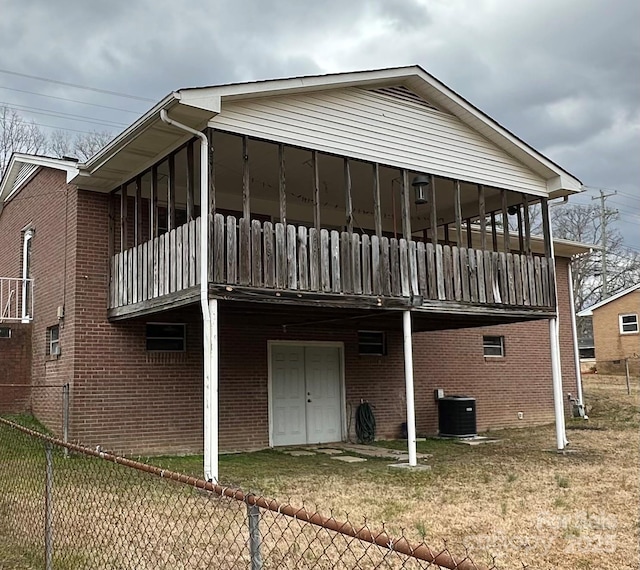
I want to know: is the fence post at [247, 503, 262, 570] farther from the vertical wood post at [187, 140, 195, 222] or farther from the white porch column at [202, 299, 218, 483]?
the vertical wood post at [187, 140, 195, 222]

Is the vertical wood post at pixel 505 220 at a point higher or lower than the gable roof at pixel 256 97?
lower

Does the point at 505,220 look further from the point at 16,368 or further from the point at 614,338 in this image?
the point at 614,338

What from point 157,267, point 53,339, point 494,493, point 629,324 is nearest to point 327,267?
point 157,267

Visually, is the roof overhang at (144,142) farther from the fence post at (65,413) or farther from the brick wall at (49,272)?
the fence post at (65,413)

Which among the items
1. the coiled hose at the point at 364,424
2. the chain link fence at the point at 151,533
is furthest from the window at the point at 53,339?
the coiled hose at the point at 364,424

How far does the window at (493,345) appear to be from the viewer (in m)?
17.4

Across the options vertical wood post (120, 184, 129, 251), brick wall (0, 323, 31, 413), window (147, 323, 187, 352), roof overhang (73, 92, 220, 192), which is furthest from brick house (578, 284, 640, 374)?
roof overhang (73, 92, 220, 192)

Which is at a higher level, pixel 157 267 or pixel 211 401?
pixel 157 267

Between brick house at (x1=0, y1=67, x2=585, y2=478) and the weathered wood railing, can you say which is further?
brick house at (x1=0, y1=67, x2=585, y2=478)

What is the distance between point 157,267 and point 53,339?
3.88 m

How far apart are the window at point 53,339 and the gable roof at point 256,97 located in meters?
2.76

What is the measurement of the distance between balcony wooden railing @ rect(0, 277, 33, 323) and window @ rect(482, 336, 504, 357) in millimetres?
10590

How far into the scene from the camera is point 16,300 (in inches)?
564

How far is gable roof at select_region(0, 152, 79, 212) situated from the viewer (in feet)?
39.4
